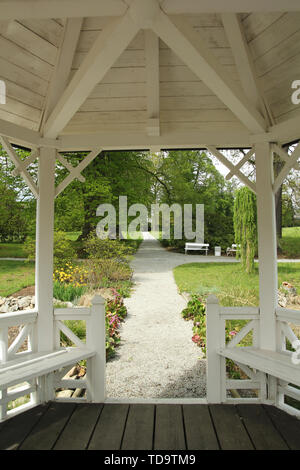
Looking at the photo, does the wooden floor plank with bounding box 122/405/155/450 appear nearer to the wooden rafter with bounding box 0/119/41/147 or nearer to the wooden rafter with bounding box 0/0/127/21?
the wooden rafter with bounding box 0/119/41/147

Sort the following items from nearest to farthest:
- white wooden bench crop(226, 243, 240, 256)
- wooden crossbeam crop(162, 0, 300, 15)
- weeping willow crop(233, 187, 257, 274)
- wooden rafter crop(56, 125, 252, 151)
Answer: wooden crossbeam crop(162, 0, 300, 15) < wooden rafter crop(56, 125, 252, 151) < weeping willow crop(233, 187, 257, 274) < white wooden bench crop(226, 243, 240, 256)

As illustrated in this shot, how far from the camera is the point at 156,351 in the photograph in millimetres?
4371

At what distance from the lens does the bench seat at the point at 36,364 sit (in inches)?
78.9

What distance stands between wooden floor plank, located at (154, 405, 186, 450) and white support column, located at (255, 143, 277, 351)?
33.0 inches

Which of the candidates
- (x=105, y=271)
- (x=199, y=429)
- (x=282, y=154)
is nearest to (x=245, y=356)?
(x=199, y=429)

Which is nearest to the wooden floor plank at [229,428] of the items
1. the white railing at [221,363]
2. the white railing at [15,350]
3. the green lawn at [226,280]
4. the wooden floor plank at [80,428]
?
the white railing at [221,363]

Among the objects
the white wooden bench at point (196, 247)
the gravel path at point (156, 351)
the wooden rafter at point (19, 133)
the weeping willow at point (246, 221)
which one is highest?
the wooden rafter at point (19, 133)

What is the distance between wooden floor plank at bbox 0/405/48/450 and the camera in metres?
1.88

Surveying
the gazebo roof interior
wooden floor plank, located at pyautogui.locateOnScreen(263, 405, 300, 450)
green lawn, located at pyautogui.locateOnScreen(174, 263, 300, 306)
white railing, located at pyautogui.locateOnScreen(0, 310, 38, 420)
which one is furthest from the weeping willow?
white railing, located at pyautogui.locateOnScreen(0, 310, 38, 420)

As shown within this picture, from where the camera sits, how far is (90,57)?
6.30 ft

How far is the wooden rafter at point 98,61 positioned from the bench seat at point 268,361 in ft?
6.73

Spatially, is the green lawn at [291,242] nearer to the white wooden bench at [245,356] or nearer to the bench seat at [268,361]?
the white wooden bench at [245,356]
